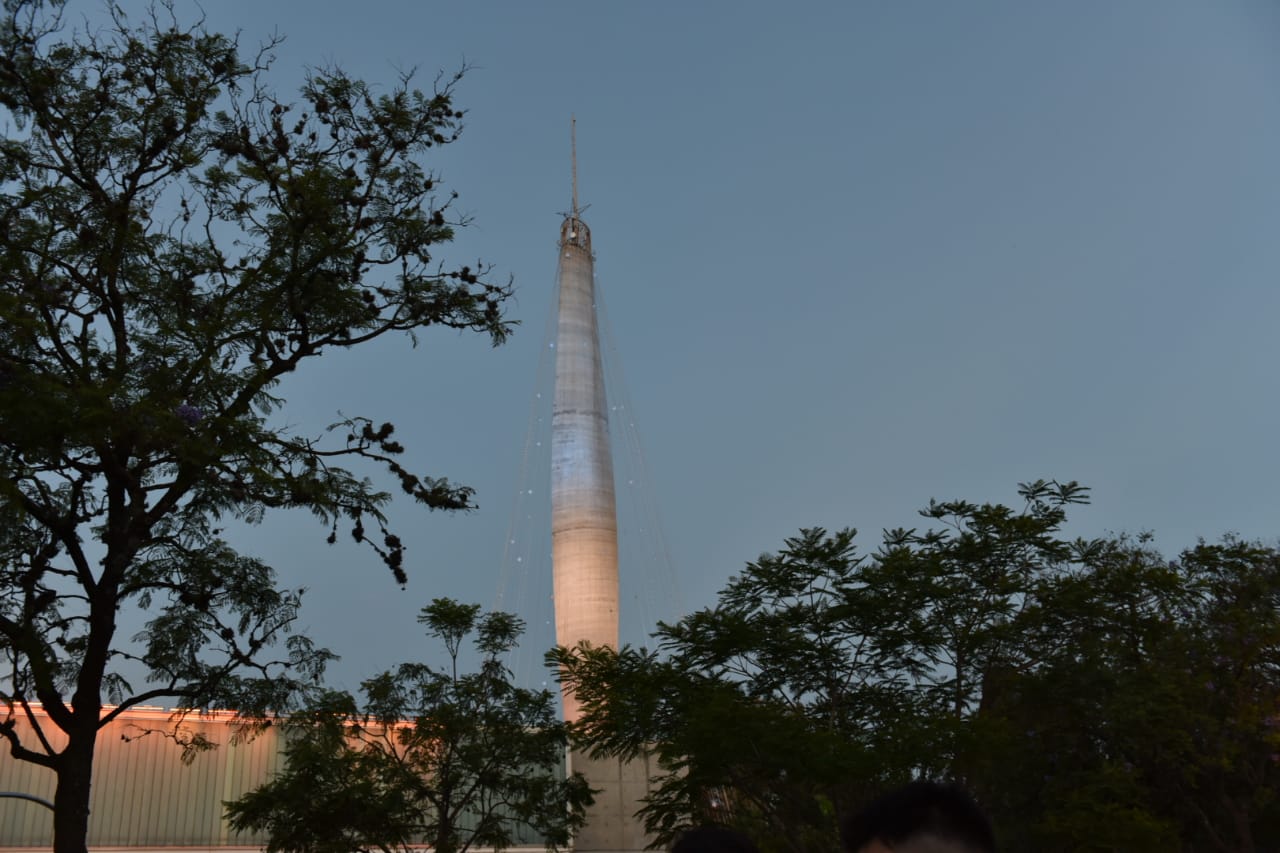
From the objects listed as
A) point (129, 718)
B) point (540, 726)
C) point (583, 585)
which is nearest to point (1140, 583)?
point (540, 726)

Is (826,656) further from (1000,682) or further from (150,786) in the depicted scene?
(150,786)

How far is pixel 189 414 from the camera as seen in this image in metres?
8.60

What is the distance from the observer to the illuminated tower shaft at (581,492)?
102 ft

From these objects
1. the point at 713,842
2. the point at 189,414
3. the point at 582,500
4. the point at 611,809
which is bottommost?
the point at 611,809

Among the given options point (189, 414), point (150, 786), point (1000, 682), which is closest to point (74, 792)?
point (189, 414)

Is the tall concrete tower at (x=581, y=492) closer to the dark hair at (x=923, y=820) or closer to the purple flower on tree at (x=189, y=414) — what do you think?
the purple flower on tree at (x=189, y=414)

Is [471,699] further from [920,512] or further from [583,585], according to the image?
[583,585]

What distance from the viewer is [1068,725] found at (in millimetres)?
16312

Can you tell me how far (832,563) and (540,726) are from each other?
18.3ft

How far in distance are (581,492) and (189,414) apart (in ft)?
76.5

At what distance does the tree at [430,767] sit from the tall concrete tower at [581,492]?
1182cm

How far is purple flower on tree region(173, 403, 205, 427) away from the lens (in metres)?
8.52

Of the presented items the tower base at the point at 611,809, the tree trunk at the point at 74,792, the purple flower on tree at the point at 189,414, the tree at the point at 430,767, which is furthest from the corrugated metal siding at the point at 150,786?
the purple flower on tree at the point at 189,414

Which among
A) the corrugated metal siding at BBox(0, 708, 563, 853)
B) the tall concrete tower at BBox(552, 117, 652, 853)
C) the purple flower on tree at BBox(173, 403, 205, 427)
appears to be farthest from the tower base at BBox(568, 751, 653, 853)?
the purple flower on tree at BBox(173, 403, 205, 427)
